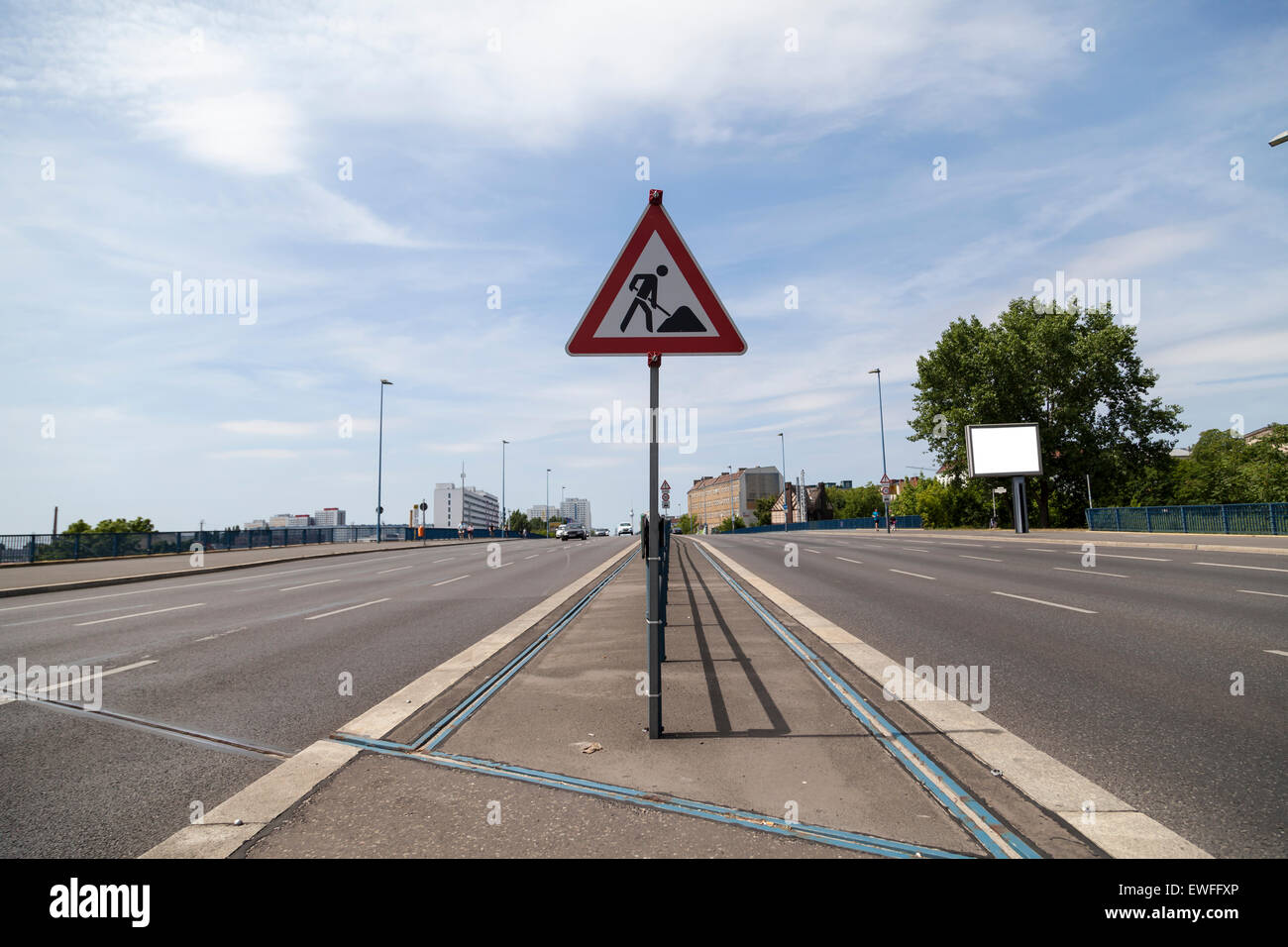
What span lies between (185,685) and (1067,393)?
5684 centimetres

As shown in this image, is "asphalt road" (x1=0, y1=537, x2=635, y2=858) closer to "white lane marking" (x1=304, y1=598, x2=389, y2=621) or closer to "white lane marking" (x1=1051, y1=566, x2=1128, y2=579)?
"white lane marking" (x1=304, y1=598, x2=389, y2=621)

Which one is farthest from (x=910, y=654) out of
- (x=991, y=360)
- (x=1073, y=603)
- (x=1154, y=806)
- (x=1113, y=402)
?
(x=1113, y=402)

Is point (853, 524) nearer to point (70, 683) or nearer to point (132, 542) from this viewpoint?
point (132, 542)

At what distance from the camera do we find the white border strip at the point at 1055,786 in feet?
8.83

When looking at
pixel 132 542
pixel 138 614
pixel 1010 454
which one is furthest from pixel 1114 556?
pixel 132 542

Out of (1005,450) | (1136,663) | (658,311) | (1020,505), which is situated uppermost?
(1005,450)

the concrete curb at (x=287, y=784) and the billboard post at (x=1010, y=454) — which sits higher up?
Answer: the billboard post at (x=1010, y=454)

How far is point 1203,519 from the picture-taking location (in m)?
26.4

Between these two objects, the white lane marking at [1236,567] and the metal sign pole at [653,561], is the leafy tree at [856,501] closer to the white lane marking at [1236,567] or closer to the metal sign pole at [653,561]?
the white lane marking at [1236,567]

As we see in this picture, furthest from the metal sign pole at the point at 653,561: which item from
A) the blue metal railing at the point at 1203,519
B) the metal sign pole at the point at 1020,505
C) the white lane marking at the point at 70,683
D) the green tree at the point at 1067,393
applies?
the green tree at the point at 1067,393

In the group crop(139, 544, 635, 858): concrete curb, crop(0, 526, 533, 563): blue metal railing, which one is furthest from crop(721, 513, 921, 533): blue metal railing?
crop(139, 544, 635, 858): concrete curb

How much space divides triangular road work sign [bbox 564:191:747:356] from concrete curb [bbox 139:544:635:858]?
2760 mm

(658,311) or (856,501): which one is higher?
(658,311)

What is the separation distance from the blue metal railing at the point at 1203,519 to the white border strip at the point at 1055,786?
1005 inches
